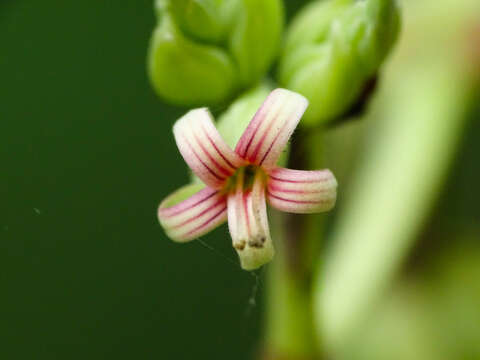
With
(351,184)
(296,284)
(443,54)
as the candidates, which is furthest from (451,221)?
(296,284)

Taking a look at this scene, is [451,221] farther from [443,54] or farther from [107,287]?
[107,287]

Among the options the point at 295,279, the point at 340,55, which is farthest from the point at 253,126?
the point at 295,279

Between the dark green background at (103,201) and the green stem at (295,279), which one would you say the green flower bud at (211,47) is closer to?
the green stem at (295,279)

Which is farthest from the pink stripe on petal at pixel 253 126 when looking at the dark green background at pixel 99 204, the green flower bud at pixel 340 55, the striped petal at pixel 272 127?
the dark green background at pixel 99 204

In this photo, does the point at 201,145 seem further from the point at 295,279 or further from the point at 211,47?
the point at 295,279

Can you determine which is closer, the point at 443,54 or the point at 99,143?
the point at 443,54

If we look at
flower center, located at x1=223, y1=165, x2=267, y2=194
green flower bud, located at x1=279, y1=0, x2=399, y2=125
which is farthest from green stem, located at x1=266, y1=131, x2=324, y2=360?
flower center, located at x1=223, y1=165, x2=267, y2=194

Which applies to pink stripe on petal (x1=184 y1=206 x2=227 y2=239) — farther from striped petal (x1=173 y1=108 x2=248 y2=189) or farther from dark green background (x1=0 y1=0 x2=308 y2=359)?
dark green background (x1=0 y1=0 x2=308 y2=359)
